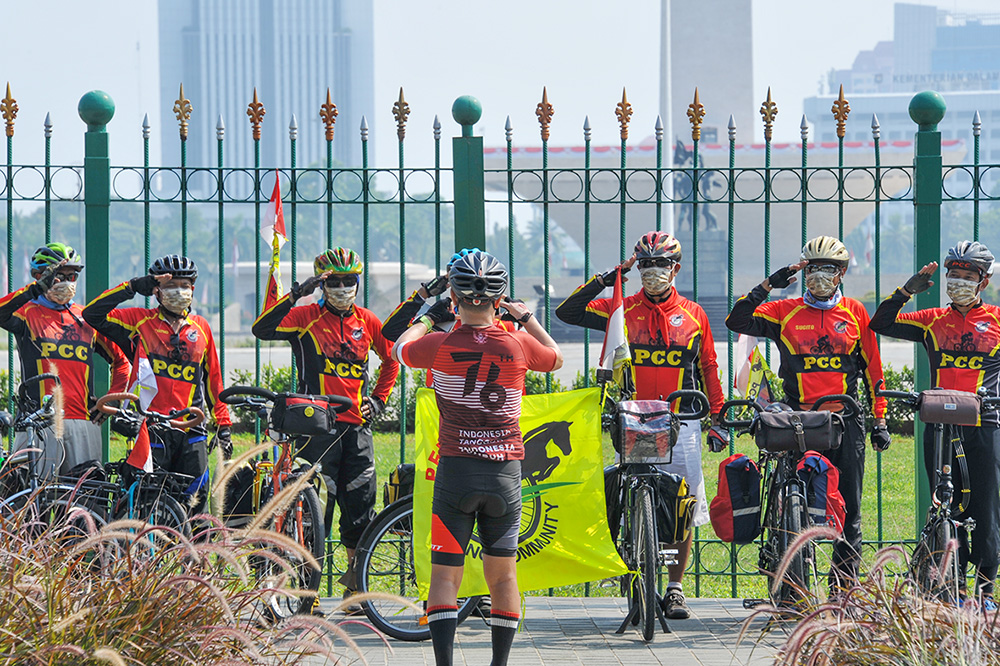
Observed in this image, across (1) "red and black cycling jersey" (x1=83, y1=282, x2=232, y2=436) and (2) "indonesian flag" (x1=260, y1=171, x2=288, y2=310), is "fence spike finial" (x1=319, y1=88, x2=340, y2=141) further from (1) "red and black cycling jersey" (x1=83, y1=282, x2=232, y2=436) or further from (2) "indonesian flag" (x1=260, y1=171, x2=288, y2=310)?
(1) "red and black cycling jersey" (x1=83, y1=282, x2=232, y2=436)

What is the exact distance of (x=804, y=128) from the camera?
6.88 meters

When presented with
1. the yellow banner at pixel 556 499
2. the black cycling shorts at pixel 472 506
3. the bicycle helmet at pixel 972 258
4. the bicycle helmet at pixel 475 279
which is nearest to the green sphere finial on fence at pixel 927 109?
the bicycle helmet at pixel 972 258

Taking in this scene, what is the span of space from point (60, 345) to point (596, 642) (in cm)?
348

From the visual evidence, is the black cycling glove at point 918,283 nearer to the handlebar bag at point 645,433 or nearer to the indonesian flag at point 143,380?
the handlebar bag at point 645,433

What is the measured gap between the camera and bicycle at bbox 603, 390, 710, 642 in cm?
594

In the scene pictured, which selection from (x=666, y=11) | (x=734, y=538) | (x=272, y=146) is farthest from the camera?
(x=272, y=146)

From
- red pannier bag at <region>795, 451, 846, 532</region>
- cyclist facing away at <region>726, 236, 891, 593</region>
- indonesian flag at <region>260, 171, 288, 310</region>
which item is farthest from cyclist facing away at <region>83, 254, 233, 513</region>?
red pannier bag at <region>795, 451, 846, 532</region>

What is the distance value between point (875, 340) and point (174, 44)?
193371mm

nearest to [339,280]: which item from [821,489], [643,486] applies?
[643,486]

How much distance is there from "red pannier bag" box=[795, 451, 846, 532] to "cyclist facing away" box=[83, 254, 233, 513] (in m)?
3.07

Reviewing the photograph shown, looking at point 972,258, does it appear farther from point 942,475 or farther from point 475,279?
point 475,279

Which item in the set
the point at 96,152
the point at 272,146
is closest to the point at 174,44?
the point at 272,146

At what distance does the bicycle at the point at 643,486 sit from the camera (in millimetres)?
5938

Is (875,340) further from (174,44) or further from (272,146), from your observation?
(174,44)
